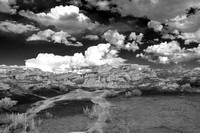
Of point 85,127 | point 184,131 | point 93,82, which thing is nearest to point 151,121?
point 184,131

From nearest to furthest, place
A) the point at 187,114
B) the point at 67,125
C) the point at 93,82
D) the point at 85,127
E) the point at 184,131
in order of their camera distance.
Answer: the point at 184,131
the point at 85,127
the point at 67,125
the point at 187,114
the point at 93,82

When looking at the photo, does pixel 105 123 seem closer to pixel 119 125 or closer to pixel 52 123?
pixel 119 125

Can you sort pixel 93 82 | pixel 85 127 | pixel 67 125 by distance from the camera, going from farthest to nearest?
pixel 93 82 < pixel 67 125 < pixel 85 127

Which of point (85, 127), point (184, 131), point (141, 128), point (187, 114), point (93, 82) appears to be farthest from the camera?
point (93, 82)

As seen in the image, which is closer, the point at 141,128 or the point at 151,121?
the point at 141,128

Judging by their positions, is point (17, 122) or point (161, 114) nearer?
point (17, 122)

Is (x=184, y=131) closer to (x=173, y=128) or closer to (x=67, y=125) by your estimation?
(x=173, y=128)

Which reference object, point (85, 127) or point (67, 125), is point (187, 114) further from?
point (67, 125)

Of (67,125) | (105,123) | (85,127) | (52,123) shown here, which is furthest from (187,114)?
(52,123)

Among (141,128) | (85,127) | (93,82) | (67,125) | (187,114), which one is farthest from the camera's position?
(93,82)
